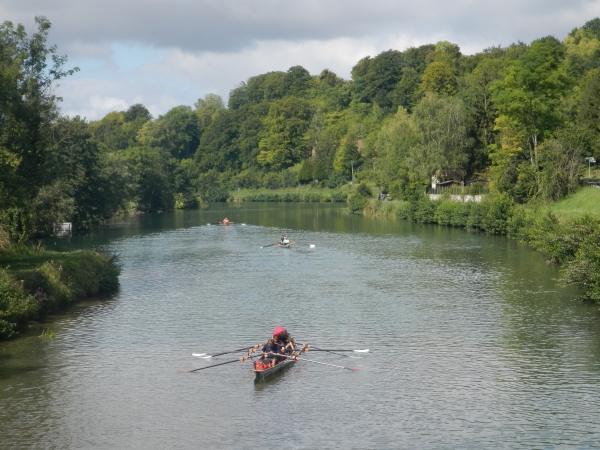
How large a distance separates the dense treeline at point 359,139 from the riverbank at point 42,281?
334cm

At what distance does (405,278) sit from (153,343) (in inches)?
844

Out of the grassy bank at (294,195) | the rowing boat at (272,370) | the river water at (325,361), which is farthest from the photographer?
the grassy bank at (294,195)

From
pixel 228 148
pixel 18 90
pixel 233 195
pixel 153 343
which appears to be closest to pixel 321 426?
pixel 153 343

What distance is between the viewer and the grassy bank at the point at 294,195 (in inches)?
6033

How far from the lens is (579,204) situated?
221ft

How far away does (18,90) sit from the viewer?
44.1 metres

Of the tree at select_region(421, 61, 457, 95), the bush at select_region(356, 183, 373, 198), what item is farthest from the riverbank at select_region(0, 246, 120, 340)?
the tree at select_region(421, 61, 457, 95)

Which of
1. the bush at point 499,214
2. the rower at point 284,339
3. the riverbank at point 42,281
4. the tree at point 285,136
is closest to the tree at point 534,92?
the bush at point 499,214

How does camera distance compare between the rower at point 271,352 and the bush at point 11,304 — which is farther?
the bush at point 11,304

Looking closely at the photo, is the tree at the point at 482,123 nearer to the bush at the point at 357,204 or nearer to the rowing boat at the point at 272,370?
the bush at the point at 357,204

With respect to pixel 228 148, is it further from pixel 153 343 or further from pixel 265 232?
pixel 153 343

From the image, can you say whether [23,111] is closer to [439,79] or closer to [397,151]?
[397,151]

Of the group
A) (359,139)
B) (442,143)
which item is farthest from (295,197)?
(442,143)

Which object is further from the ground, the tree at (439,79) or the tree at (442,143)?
the tree at (439,79)
